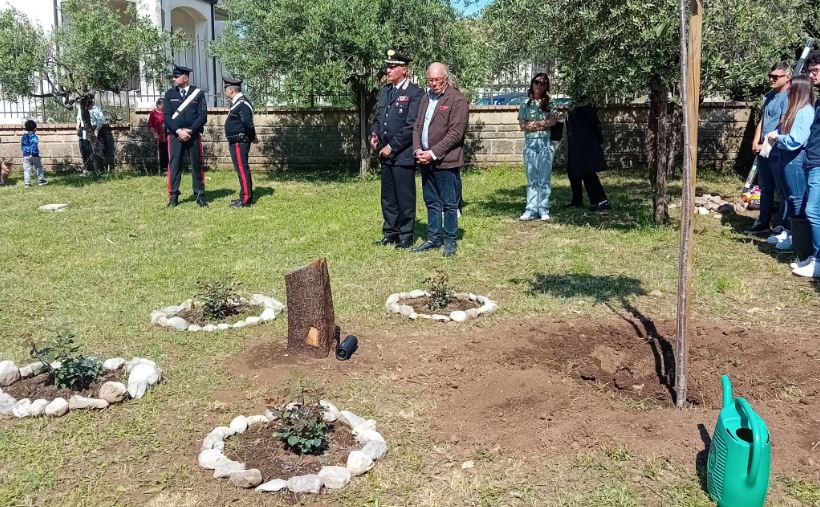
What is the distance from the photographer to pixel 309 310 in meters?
5.11

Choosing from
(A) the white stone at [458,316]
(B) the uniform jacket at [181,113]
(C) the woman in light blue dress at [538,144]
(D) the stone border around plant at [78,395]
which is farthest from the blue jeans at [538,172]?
(D) the stone border around plant at [78,395]

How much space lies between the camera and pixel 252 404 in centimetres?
449

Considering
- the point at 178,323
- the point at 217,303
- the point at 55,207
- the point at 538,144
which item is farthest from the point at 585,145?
the point at 55,207

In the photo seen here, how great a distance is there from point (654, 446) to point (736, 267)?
4025 millimetres

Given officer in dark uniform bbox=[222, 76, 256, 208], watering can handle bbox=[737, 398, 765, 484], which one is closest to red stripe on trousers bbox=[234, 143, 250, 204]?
officer in dark uniform bbox=[222, 76, 256, 208]

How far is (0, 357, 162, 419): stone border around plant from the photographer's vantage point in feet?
14.3

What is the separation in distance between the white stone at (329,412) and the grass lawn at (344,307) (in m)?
0.22

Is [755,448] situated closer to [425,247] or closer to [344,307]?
[344,307]

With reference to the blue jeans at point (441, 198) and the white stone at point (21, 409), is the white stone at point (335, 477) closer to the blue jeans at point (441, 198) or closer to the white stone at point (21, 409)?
the white stone at point (21, 409)

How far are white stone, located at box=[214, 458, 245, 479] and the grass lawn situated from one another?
0.05 metres

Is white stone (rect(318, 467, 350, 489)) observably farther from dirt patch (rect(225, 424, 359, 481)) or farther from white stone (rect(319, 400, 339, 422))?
white stone (rect(319, 400, 339, 422))

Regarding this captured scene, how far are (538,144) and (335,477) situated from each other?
22.6 ft

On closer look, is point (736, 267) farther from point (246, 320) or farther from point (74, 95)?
point (74, 95)

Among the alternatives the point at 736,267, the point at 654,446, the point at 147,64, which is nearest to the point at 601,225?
the point at 736,267
